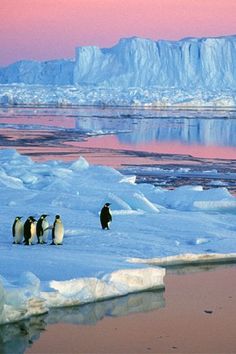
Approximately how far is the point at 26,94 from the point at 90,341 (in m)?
66.1

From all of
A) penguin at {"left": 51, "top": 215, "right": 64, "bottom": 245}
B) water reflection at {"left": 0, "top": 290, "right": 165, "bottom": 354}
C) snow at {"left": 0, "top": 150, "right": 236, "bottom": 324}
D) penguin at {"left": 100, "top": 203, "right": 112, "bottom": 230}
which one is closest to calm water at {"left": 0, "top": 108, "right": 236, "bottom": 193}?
snow at {"left": 0, "top": 150, "right": 236, "bottom": 324}

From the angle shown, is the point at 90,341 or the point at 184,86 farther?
the point at 184,86

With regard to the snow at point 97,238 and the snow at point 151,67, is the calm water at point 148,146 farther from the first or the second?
Answer: the snow at point 151,67

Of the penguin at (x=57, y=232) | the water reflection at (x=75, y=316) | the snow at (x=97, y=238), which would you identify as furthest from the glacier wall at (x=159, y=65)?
the water reflection at (x=75, y=316)

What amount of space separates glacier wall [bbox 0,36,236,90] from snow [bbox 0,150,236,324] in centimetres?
6804

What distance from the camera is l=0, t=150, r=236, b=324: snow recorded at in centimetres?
743

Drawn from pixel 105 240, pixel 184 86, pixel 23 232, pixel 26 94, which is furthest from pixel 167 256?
pixel 184 86

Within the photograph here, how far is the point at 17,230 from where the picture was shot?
9.70 m

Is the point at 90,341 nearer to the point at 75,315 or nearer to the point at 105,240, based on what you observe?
the point at 75,315

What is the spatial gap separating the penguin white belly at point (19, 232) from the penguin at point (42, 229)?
207 millimetres

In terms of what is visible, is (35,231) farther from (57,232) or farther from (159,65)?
(159,65)

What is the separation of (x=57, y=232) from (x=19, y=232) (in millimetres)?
508

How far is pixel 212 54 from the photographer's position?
275 feet

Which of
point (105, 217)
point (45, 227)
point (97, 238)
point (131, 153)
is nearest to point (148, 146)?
point (131, 153)
